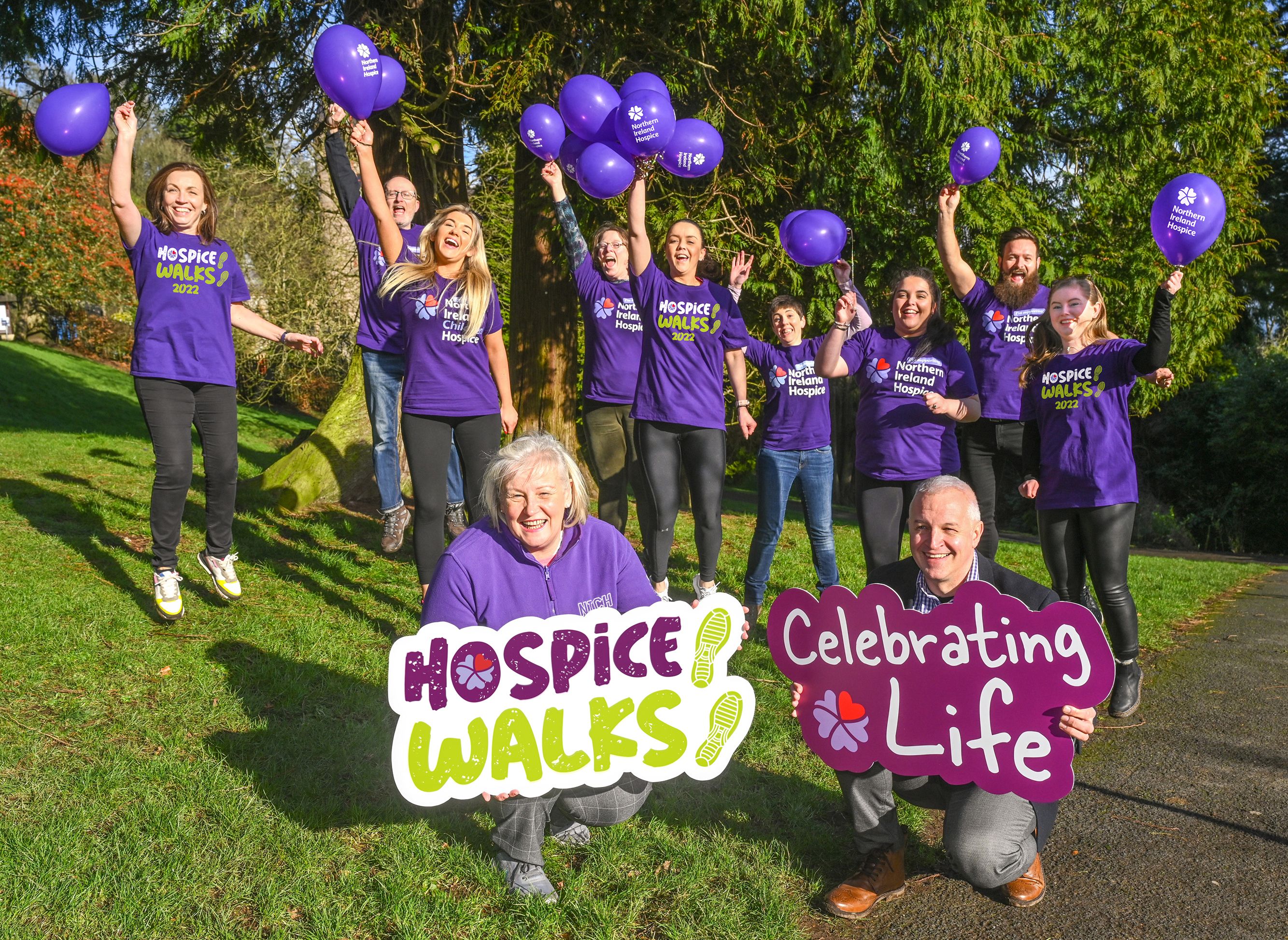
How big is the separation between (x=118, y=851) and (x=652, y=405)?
9.93ft

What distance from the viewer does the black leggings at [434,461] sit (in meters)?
4.57

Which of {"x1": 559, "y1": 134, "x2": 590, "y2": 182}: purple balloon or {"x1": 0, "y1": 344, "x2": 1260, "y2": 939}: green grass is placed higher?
{"x1": 559, "y1": 134, "x2": 590, "y2": 182}: purple balloon

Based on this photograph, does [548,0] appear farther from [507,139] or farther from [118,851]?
[118,851]

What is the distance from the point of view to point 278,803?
317 centimetres

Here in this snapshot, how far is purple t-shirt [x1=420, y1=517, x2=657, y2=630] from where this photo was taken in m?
2.81

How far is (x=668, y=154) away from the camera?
5.77m

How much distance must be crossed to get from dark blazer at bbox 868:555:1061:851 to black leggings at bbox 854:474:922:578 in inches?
63.9

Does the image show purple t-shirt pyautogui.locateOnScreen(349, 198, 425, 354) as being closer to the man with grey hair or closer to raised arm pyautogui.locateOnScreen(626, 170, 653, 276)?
raised arm pyautogui.locateOnScreen(626, 170, 653, 276)

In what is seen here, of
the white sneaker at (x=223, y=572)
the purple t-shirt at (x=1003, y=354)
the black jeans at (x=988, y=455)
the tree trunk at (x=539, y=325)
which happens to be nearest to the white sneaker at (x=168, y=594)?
the white sneaker at (x=223, y=572)

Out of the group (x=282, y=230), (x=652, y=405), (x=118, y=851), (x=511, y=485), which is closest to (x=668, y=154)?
(x=652, y=405)

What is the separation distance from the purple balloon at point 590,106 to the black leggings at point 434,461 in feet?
6.60

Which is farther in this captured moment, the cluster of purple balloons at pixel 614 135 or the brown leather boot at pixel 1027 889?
the cluster of purple balloons at pixel 614 135

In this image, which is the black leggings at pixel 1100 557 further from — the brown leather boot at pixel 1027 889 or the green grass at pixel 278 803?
the brown leather boot at pixel 1027 889

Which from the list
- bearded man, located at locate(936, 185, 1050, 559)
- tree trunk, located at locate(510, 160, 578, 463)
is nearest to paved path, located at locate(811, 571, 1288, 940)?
bearded man, located at locate(936, 185, 1050, 559)
